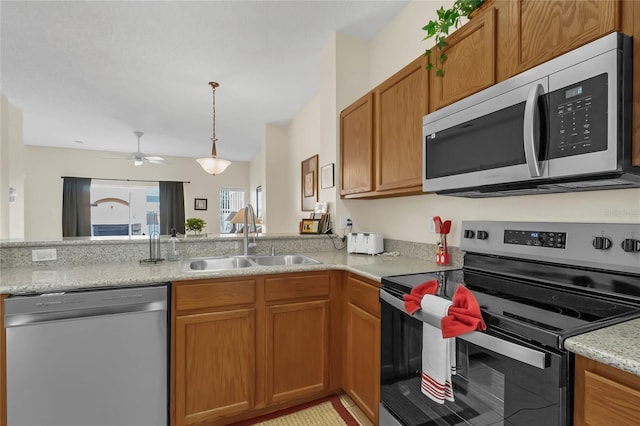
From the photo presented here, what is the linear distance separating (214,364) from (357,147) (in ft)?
5.62

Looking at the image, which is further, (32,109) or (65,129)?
(65,129)

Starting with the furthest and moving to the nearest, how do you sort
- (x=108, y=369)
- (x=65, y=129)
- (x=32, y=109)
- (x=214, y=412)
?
(x=65, y=129), (x=32, y=109), (x=214, y=412), (x=108, y=369)

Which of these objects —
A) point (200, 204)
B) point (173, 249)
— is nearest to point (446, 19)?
point (173, 249)

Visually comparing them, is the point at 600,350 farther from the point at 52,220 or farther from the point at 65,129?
the point at 52,220

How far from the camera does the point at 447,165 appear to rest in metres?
1.44

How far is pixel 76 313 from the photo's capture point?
1412 millimetres

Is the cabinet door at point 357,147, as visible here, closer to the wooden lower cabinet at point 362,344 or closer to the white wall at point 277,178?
the wooden lower cabinet at point 362,344

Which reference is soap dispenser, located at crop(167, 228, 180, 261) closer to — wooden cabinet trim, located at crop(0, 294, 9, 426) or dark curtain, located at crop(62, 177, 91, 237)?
wooden cabinet trim, located at crop(0, 294, 9, 426)

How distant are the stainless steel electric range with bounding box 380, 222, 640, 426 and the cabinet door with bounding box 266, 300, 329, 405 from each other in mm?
535

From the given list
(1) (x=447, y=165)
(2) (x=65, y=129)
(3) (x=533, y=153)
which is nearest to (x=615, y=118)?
(3) (x=533, y=153)

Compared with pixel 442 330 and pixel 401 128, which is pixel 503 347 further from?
pixel 401 128

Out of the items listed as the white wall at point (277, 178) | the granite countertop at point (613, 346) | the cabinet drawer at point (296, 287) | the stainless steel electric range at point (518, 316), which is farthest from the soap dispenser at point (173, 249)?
the white wall at point (277, 178)

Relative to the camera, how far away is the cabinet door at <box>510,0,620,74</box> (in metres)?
0.94

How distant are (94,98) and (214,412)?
4.06 m
